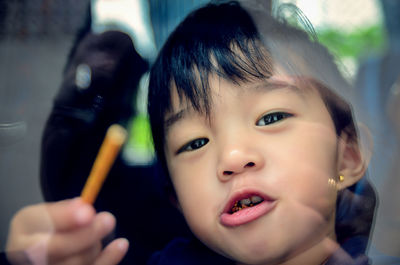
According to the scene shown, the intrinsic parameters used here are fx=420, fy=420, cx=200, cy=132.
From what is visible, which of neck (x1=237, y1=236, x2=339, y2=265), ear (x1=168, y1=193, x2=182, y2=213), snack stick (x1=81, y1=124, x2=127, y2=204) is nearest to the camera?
snack stick (x1=81, y1=124, x2=127, y2=204)

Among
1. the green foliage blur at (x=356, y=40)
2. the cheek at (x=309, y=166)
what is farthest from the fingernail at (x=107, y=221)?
the green foliage blur at (x=356, y=40)

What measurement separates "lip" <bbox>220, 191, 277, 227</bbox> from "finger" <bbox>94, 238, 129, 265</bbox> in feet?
0.49

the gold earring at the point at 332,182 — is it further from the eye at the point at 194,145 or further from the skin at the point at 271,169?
the eye at the point at 194,145

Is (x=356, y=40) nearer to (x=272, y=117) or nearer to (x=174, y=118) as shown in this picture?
(x=272, y=117)

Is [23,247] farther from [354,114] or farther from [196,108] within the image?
[354,114]

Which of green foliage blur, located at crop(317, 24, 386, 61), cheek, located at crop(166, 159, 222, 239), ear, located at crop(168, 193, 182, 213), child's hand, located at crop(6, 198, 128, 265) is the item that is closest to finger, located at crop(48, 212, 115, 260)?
child's hand, located at crop(6, 198, 128, 265)

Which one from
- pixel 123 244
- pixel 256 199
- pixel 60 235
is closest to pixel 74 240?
pixel 60 235

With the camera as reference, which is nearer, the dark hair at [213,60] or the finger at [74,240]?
the finger at [74,240]

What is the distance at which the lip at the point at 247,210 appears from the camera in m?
0.54

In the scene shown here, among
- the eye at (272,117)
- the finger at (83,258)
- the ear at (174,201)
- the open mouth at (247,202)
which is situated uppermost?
the eye at (272,117)

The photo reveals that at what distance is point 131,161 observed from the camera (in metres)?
0.77

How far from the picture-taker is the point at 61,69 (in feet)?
2.03

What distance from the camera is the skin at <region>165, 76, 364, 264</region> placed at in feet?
1.77

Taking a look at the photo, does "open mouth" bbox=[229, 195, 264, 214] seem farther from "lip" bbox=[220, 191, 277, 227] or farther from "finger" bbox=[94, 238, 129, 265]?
"finger" bbox=[94, 238, 129, 265]
